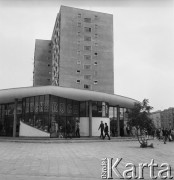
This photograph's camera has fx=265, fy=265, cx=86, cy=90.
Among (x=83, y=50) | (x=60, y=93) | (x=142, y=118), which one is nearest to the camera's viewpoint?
(x=142, y=118)

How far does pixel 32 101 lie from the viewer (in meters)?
28.4

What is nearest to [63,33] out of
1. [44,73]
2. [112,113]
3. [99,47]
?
[99,47]

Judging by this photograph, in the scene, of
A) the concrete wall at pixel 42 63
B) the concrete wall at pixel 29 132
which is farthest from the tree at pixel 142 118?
the concrete wall at pixel 42 63

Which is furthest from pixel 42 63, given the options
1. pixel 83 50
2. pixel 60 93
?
pixel 60 93

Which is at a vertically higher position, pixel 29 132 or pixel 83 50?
pixel 83 50

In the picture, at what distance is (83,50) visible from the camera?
202 ft

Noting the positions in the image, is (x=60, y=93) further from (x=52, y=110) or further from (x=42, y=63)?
(x=42, y=63)

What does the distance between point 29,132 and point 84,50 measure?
37349 mm

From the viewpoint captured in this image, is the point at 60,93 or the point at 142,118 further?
the point at 60,93

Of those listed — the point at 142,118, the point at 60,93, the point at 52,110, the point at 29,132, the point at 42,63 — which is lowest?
the point at 29,132

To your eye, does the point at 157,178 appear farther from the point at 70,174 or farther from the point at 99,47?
the point at 99,47

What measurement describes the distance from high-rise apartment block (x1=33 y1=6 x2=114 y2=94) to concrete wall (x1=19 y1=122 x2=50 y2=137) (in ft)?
96.2

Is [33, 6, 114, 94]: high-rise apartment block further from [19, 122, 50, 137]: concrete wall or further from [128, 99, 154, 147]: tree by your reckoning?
[128, 99, 154, 147]: tree

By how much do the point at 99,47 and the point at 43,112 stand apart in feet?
126
